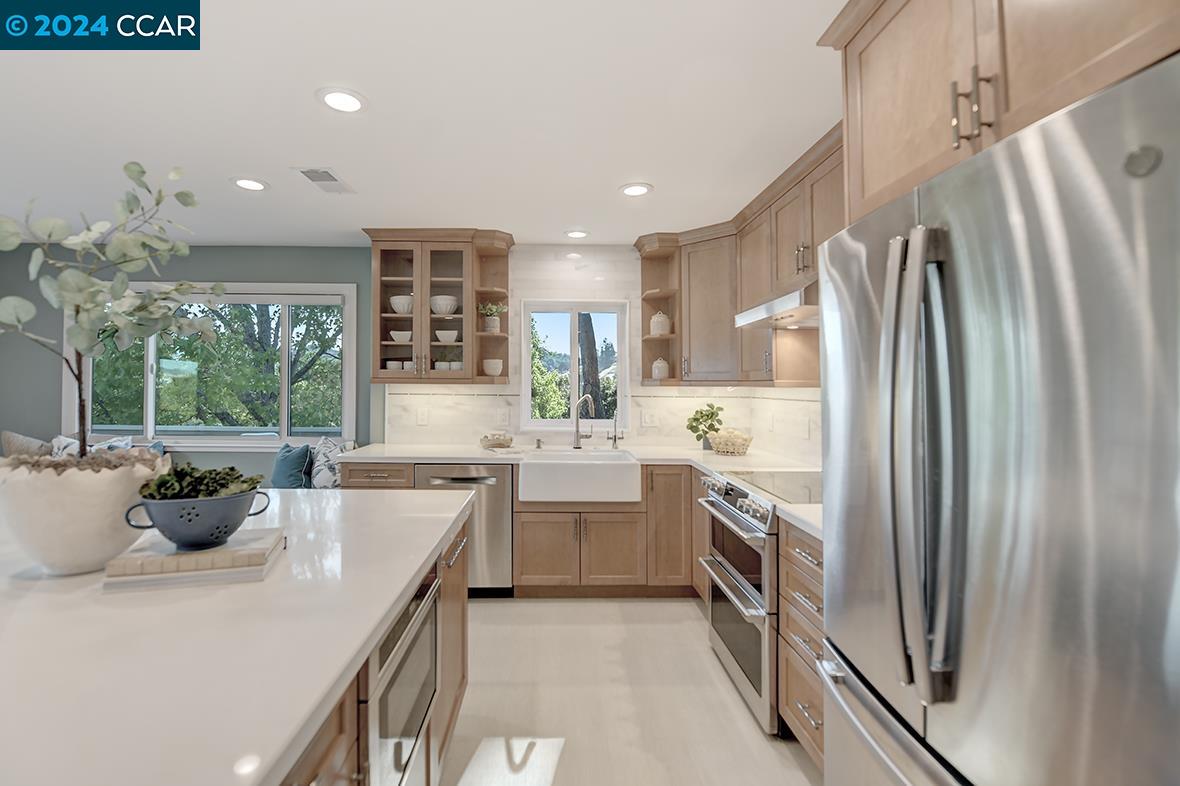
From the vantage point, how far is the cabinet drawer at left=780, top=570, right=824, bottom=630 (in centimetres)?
174

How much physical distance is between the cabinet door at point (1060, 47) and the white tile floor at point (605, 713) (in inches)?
79.3

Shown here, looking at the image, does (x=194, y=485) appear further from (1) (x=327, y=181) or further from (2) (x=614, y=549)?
(2) (x=614, y=549)

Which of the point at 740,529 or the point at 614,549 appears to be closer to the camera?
the point at 740,529

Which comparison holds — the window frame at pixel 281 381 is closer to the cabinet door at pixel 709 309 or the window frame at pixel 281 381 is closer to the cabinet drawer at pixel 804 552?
the cabinet door at pixel 709 309

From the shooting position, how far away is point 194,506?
109 centimetres

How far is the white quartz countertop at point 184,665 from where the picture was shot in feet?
1.82

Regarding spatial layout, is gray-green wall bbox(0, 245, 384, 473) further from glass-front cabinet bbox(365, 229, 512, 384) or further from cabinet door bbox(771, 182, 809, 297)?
cabinet door bbox(771, 182, 809, 297)

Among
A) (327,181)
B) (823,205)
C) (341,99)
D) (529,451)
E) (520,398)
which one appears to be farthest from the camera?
(520,398)

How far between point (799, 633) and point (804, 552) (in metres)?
0.28

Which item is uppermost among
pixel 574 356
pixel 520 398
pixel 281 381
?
pixel 574 356

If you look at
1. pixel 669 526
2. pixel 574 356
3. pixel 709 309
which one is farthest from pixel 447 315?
pixel 669 526

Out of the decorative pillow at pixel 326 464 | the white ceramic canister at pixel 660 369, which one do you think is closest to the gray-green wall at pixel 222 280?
the decorative pillow at pixel 326 464

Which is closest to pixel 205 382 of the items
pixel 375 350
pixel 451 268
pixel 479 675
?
pixel 375 350

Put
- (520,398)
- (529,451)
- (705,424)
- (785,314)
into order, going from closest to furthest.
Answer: (785,314) < (705,424) < (529,451) < (520,398)
